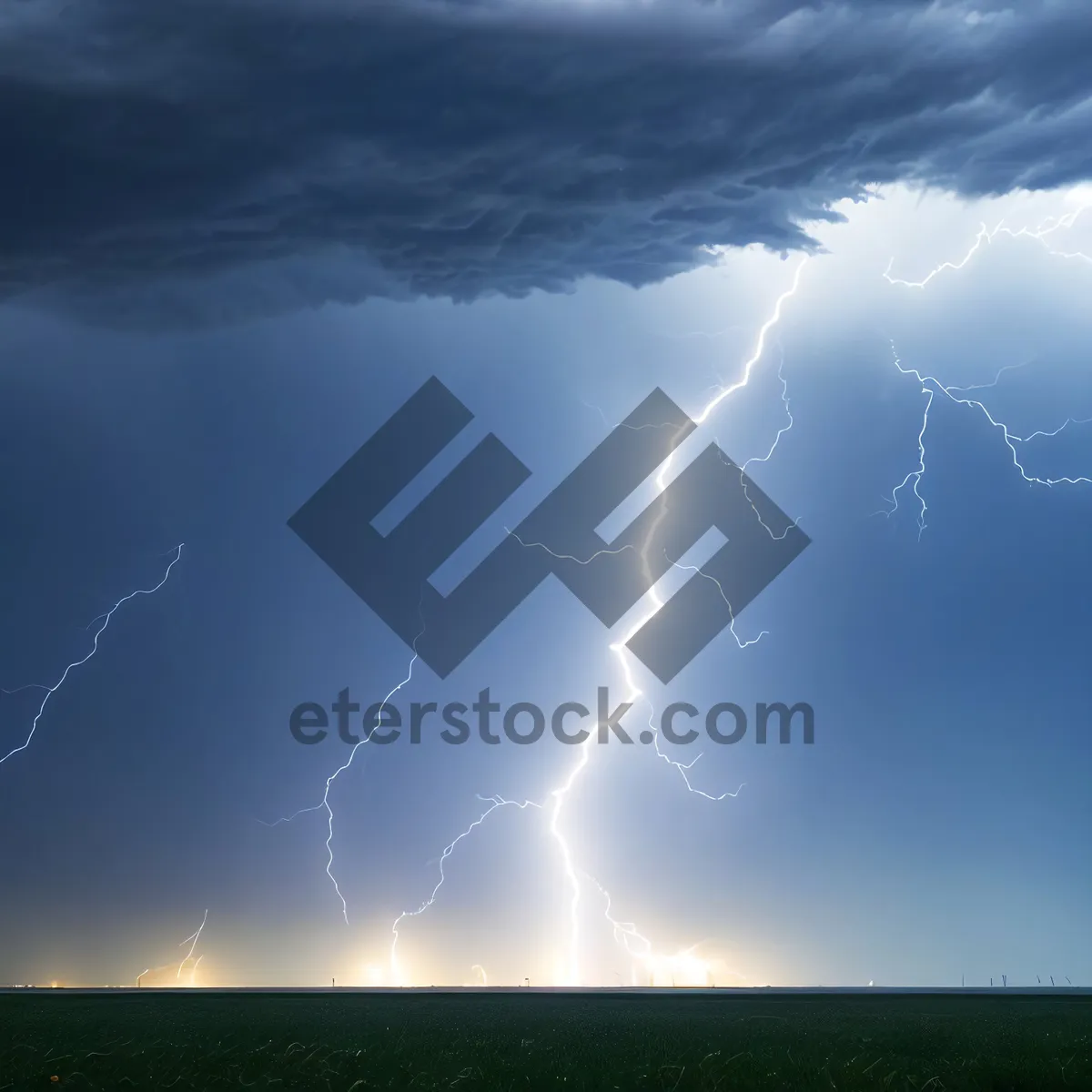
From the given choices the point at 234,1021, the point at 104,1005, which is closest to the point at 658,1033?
the point at 234,1021

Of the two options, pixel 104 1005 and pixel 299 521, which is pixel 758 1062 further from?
pixel 299 521

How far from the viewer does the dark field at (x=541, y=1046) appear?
5266 mm

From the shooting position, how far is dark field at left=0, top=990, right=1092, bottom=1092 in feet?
17.3

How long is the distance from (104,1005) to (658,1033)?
6.93m

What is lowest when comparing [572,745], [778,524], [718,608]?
[572,745]

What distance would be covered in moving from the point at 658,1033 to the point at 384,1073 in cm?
288

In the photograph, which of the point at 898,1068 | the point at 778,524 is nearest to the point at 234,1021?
the point at 898,1068

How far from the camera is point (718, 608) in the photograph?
1648cm

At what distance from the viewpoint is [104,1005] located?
35.6 feet

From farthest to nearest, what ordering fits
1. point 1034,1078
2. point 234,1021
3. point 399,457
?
point 399,457, point 234,1021, point 1034,1078

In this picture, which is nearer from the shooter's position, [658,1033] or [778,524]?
[658,1033]

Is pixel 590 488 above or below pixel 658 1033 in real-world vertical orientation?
above

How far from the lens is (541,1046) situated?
6828mm

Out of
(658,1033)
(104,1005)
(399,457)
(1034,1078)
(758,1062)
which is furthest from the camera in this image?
(399,457)
